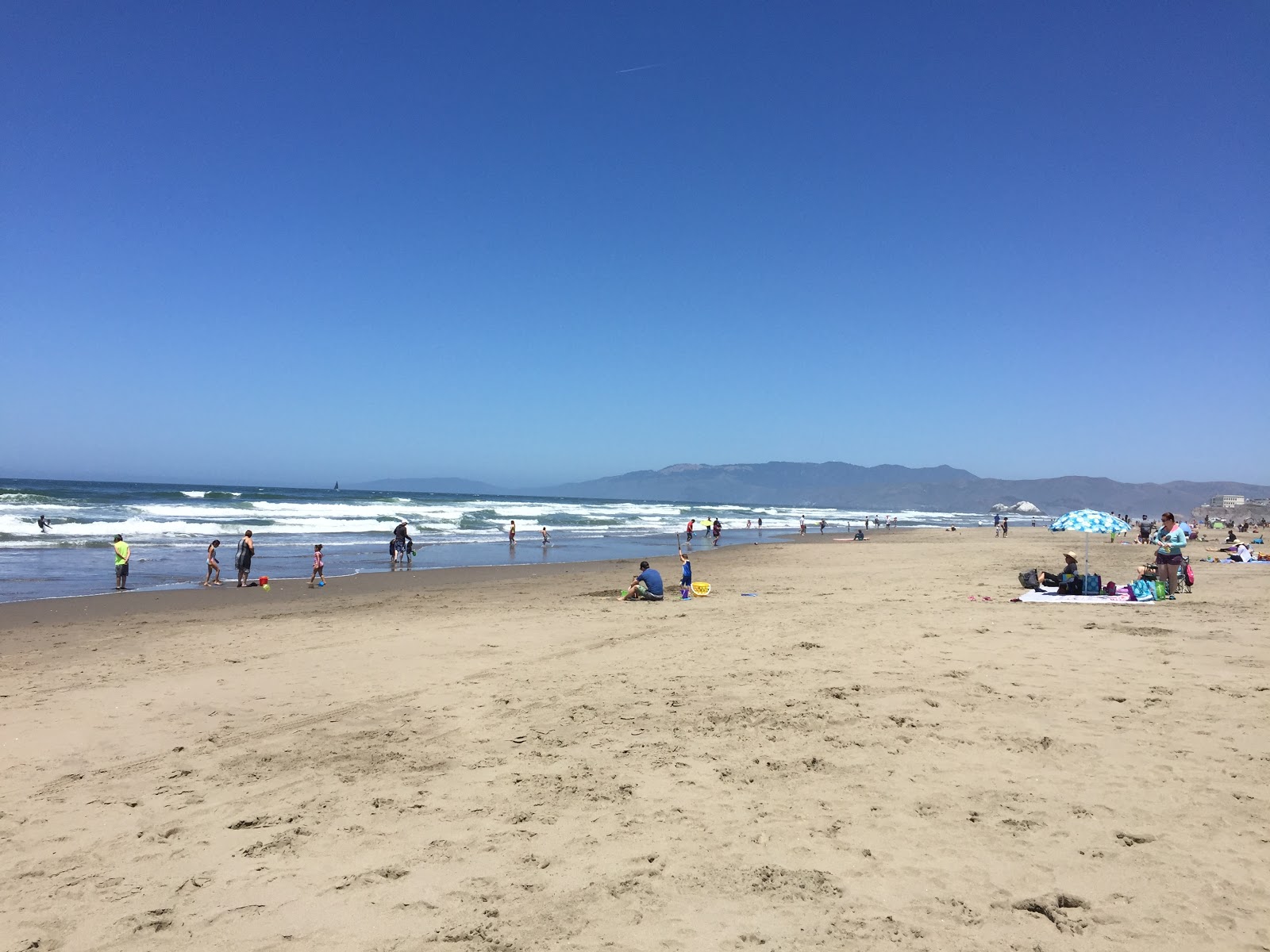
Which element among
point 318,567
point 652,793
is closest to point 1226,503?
point 318,567

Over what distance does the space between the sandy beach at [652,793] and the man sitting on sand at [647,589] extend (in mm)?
4051

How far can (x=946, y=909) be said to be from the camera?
3.31 m

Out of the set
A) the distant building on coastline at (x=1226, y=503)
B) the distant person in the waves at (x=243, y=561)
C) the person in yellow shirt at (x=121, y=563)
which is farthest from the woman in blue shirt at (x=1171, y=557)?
the distant building on coastline at (x=1226, y=503)

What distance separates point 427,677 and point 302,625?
4822 millimetres

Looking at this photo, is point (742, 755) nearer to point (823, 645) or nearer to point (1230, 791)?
point (1230, 791)

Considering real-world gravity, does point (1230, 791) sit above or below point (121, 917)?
above

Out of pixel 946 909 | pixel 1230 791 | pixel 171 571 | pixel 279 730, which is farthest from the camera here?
pixel 171 571

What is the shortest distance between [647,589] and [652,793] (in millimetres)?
9240

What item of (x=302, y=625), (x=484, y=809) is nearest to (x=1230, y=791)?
(x=484, y=809)

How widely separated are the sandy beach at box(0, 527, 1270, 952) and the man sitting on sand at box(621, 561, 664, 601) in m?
4.05

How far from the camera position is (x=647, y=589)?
13.9 metres

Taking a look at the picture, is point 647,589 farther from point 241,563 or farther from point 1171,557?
point 241,563

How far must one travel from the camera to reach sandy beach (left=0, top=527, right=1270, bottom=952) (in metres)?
3.34

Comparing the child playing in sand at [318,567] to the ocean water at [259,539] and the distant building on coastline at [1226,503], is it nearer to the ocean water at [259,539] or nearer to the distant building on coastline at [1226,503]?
the ocean water at [259,539]
